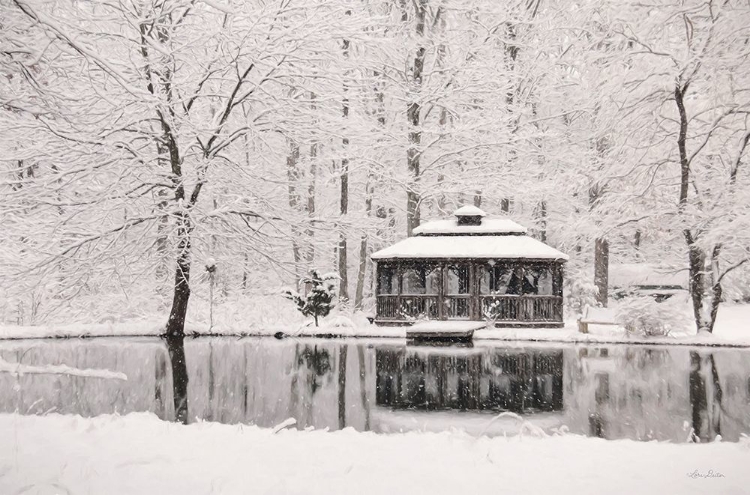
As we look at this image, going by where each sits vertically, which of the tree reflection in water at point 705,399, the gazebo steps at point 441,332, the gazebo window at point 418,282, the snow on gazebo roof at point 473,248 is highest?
the snow on gazebo roof at point 473,248

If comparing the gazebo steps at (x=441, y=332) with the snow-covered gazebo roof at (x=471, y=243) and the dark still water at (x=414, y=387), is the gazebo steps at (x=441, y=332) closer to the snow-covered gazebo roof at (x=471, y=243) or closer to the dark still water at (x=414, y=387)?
the dark still water at (x=414, y=387)

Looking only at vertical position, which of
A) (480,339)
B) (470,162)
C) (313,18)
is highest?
(313,18)

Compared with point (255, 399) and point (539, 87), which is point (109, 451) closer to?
point (255, 399)

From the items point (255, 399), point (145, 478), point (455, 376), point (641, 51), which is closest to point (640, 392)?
point (455, 376)

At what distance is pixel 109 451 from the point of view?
644cm

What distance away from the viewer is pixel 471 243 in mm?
24172

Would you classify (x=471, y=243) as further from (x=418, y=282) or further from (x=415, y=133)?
(x=415, y=133)

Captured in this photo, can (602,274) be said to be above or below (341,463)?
above

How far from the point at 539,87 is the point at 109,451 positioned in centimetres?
2853

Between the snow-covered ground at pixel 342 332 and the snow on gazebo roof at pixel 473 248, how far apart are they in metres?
2.84

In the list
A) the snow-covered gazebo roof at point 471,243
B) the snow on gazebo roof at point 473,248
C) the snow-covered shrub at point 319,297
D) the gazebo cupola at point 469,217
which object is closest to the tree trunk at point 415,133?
the snow-covered gazebo roof at point 471,243

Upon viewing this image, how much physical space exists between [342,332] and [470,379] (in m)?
9.43

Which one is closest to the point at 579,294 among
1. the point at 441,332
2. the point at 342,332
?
the point at 441,332

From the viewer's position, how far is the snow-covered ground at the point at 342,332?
64.0 ft
